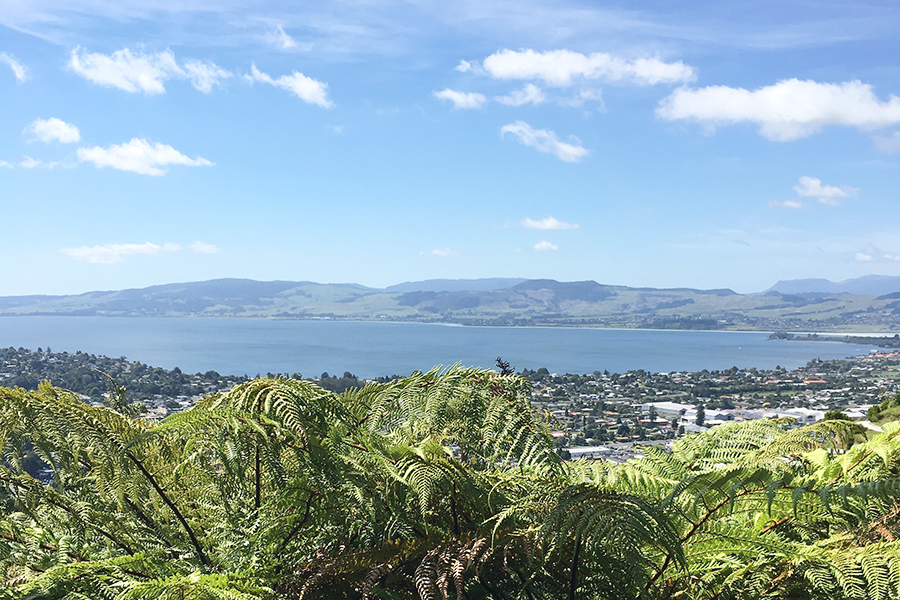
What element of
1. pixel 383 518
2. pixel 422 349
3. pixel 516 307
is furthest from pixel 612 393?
pixel 516 307

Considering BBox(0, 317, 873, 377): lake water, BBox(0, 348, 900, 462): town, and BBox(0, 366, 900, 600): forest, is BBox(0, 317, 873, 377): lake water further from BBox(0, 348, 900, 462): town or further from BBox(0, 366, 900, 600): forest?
BBox(0, 366, 900, 600): forest

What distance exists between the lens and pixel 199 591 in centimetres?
129

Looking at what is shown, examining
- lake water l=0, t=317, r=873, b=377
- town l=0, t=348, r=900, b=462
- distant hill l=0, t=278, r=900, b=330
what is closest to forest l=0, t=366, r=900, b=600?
town l=0, t=348, r=900, b=462

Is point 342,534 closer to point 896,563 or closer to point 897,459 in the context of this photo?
point 896,563

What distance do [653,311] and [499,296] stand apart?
44.2 m

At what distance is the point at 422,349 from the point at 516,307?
119 metres

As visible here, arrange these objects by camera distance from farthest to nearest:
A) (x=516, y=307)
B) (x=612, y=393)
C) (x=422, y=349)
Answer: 1. (x=516, y=307)
2. (x=422, y=349)
3. (x=612, y=393)

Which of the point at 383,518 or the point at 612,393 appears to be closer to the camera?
the point at 383,518

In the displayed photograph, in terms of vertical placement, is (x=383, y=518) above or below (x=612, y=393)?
above

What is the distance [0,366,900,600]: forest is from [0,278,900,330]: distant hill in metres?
124

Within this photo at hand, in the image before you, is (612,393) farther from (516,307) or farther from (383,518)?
(516,307)

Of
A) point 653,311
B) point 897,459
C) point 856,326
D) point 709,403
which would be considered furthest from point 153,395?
point 653,311

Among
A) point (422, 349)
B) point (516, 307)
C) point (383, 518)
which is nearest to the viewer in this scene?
point (383, 518)

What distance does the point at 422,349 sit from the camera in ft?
189
